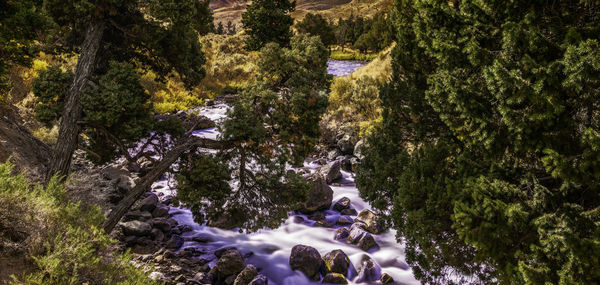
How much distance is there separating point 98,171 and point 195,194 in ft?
24.5

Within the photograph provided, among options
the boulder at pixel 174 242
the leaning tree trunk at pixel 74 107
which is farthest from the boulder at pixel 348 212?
the leaning tree trunk at pixel 74 107

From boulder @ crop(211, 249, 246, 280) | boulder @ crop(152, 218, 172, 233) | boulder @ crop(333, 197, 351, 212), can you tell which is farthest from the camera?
boulder @ crop(333, 197, 351, 212)

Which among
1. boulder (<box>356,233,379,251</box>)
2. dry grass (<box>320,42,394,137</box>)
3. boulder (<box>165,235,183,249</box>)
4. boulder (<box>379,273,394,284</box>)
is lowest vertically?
boulder (<box>379,273,394,284</box>)

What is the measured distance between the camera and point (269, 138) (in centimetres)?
752

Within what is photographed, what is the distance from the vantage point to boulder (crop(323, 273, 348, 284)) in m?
8.34

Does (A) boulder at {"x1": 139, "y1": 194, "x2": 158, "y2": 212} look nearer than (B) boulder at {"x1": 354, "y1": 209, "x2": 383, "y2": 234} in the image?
No

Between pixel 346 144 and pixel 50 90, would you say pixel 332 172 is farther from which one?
pixel 50 90

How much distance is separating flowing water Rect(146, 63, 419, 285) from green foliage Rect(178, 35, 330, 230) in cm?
170

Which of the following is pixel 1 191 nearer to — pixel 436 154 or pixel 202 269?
pixel 202 269

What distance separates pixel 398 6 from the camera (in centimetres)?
746

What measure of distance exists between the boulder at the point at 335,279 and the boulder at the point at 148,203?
7.07m

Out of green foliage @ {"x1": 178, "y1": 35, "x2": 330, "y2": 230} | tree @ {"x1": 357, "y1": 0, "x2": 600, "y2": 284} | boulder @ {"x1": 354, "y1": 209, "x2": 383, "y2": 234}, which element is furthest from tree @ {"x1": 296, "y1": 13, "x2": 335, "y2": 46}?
tree @ {"x1": 357, "y1": 0, "x2": 600, "y2": 284}

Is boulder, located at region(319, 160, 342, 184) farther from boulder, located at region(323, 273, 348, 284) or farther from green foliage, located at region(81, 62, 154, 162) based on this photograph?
green foliage, located at region(81, 62, 154, 162)

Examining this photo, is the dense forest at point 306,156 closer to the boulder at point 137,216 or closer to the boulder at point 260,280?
the boulder at point 260,280
